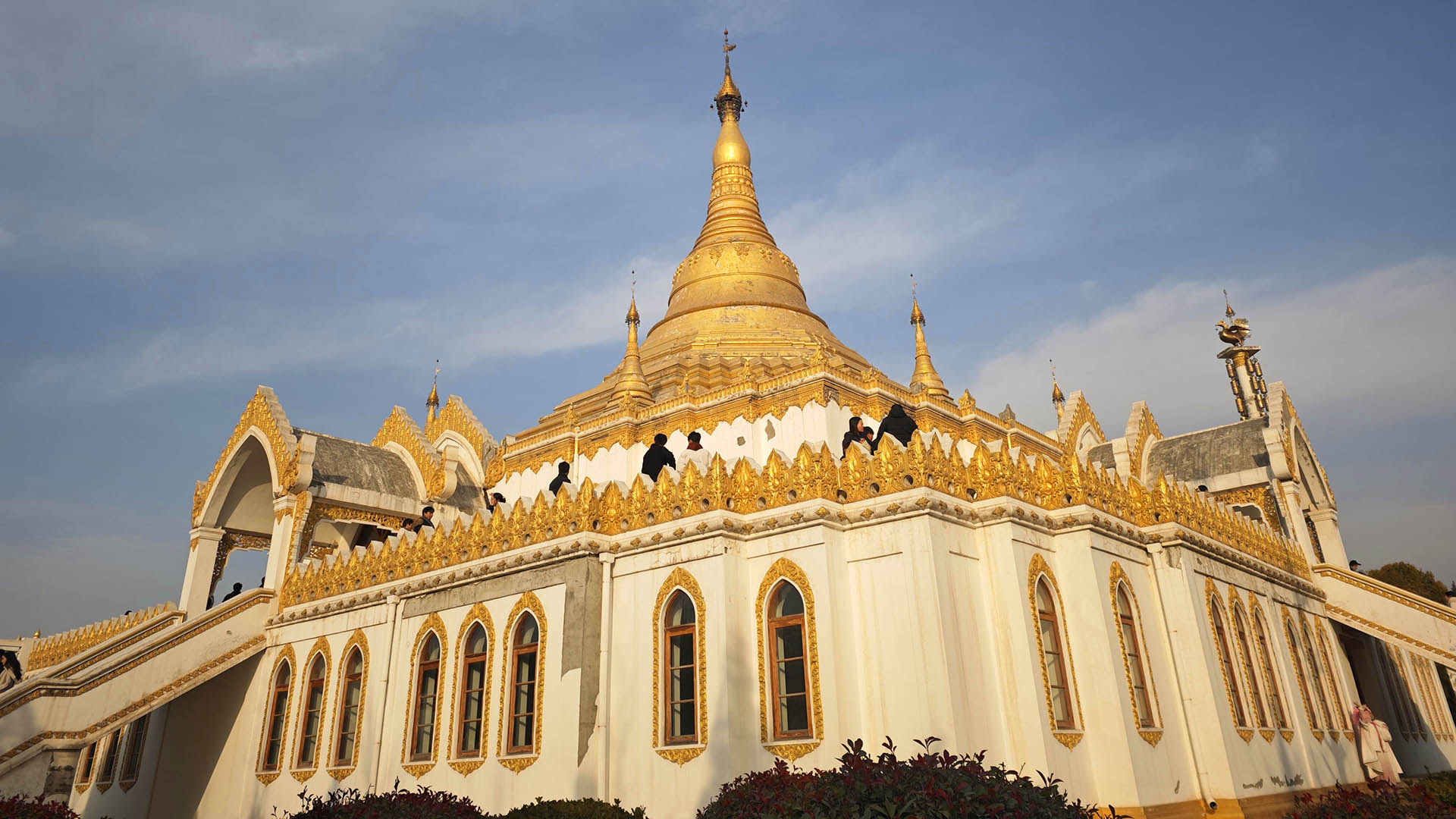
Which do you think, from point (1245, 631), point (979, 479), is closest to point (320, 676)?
point (979, 479)

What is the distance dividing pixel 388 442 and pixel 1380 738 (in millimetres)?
22349

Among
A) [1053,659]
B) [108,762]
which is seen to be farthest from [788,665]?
[108,762]

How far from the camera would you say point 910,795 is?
811 cm

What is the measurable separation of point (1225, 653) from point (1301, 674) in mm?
3946

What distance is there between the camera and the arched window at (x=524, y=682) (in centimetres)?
1518

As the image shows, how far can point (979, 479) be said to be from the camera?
1399 centimetres

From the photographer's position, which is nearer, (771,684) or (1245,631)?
(771,684)

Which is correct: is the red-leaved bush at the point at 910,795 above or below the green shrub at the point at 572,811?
below

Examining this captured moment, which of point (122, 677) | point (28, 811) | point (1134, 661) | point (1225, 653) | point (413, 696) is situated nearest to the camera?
point (28, 811)

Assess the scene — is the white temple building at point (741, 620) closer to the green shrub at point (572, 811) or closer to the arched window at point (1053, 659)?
the arched window at point (1053, 659)

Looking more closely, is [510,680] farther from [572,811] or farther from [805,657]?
[805,657]

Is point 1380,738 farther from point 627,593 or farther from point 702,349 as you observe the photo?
point 702,349

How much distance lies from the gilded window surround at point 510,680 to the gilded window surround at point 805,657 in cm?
341

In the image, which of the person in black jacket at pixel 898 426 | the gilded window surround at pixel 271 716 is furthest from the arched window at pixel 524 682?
Result: the gilded window surround at pixel 271 716
